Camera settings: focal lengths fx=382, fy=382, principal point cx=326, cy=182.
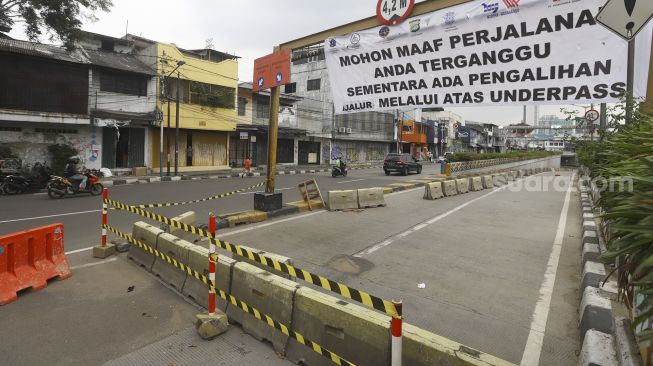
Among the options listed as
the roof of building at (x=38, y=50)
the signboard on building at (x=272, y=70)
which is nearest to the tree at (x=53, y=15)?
the roof of building at (x=38, y=50)

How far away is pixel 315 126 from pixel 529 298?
3360 cm

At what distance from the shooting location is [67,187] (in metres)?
13.3

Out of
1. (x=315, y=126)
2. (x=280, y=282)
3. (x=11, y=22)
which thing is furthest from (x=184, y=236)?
(x=315, y=126)

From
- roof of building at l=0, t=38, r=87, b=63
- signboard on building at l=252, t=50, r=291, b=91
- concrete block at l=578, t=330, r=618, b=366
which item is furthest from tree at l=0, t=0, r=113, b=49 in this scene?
concrete block at l=578, t=330, r=618, b=366

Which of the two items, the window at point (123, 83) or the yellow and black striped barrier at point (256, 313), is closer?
the yellow and black striped barrier at point (256, 313)

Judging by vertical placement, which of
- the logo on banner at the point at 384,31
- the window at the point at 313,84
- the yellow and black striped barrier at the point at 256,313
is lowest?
the yellow and black striped barrier at the point at 256,313

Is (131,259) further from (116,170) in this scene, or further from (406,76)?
(116,170)

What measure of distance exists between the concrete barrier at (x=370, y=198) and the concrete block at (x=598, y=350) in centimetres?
906

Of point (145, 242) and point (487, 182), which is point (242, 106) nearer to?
point (487, 182)

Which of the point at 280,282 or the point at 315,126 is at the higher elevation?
the point at 315,126

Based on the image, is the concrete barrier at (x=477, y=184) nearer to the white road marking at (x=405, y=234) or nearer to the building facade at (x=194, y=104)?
the white road marking at (x=405, y=234)

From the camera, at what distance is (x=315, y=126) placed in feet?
124

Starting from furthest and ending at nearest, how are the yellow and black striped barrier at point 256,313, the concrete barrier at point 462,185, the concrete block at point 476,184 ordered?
the concrete block at point 476,184, the concrete barrier at point 462,185, the yellow and black striped barrier at point 256,313

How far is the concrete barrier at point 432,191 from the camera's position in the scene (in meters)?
14.9
